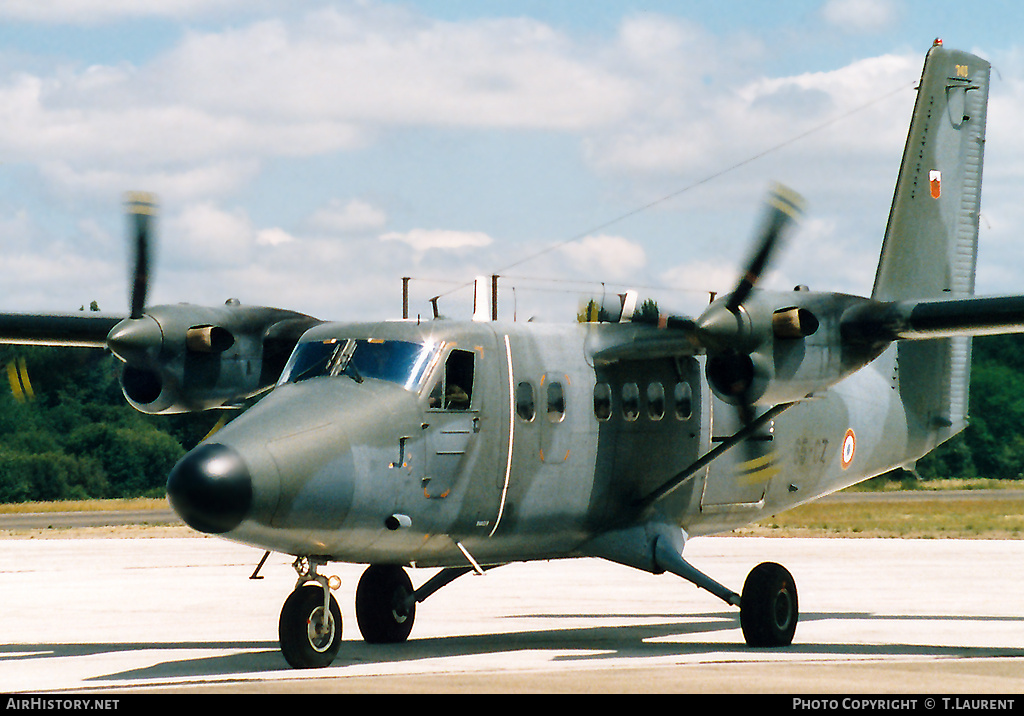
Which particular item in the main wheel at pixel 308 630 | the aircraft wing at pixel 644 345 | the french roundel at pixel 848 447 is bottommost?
the main wheel at pixel 308 630

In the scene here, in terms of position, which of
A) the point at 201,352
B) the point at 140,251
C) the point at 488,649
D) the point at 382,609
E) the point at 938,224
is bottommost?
the point at 488,649

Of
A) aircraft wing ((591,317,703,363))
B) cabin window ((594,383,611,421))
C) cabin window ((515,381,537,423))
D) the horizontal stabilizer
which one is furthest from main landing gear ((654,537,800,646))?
the horizontal stabilizer

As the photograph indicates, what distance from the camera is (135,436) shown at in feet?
244

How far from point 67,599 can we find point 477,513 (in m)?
11.5

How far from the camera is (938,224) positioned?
2072cm

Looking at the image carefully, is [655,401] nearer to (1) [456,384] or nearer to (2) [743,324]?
(2) [743,324]

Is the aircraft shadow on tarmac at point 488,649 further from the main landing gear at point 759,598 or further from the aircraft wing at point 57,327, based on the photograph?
the aircraft wing at point 57,327

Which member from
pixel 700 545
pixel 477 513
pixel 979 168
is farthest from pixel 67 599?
pixel 700 545

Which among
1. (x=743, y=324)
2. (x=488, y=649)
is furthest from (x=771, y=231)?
(x=488, y=649)

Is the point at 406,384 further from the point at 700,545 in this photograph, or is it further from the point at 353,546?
the point at 700,545

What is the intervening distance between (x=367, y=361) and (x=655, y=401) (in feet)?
12.6

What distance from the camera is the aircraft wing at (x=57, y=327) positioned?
19266mm

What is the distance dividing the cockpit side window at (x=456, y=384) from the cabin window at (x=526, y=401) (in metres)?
0.66

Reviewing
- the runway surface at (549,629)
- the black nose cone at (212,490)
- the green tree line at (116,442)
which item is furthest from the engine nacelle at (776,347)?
the green tree line at (116,442)
